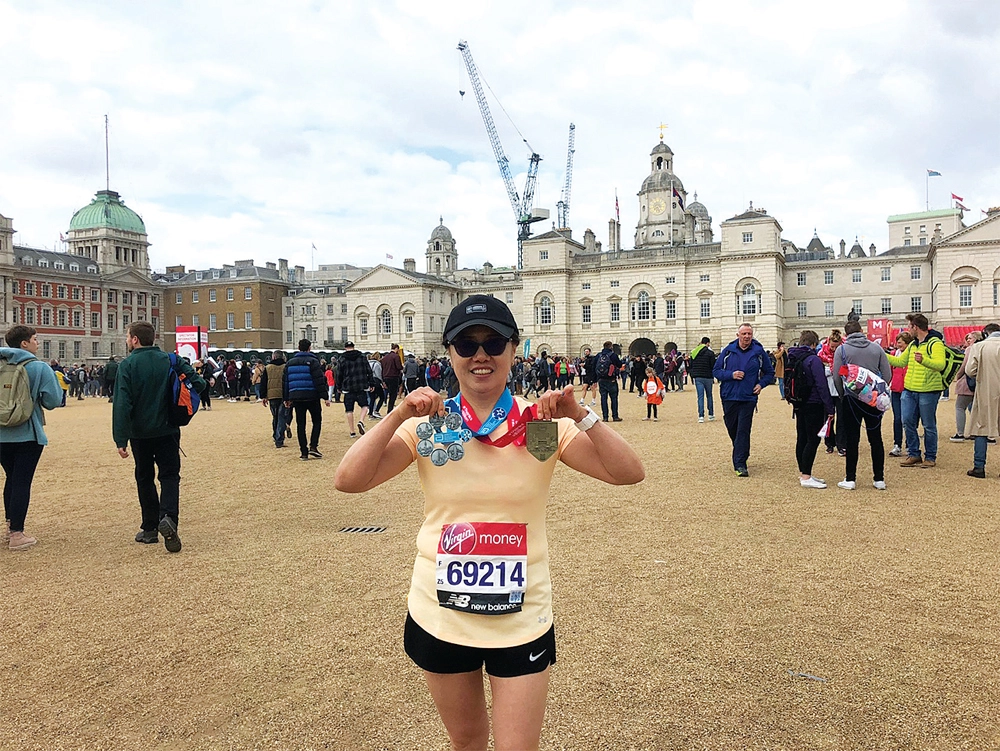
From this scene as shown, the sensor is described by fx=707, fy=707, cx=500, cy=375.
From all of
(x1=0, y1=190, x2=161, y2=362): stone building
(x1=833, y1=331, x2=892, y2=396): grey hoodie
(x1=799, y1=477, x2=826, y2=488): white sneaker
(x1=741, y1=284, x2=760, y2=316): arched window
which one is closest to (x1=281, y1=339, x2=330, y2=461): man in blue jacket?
(x1=799, y1=477, x2=826, y2=488): white sneaker

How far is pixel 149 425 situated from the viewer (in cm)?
589

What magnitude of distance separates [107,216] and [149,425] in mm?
88673

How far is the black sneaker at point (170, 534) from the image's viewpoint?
580 centimetres

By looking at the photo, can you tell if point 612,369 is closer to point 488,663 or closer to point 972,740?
point 972,740

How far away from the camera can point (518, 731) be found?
1936 millimetres

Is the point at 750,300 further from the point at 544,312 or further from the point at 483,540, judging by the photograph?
the point at 483,540

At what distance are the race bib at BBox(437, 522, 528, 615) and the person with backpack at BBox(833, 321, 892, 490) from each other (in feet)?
22.6

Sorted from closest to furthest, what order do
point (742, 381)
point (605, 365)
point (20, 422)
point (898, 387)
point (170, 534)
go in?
point (170, 534) → point (20, 422) → point (742, 381) → point (898, 387) → point (605, 365)

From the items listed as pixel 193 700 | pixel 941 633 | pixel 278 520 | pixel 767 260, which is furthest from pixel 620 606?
pixel 767 260

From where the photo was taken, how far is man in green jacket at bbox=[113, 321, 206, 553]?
5.86m

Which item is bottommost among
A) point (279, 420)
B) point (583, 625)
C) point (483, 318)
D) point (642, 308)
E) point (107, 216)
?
point (583, 625)

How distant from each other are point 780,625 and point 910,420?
7176 millimetres

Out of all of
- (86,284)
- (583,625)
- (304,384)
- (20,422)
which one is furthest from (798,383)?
(86,284)

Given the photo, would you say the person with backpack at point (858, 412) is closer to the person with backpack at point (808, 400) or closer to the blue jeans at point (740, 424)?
the person with backpack at point (808, 400)
